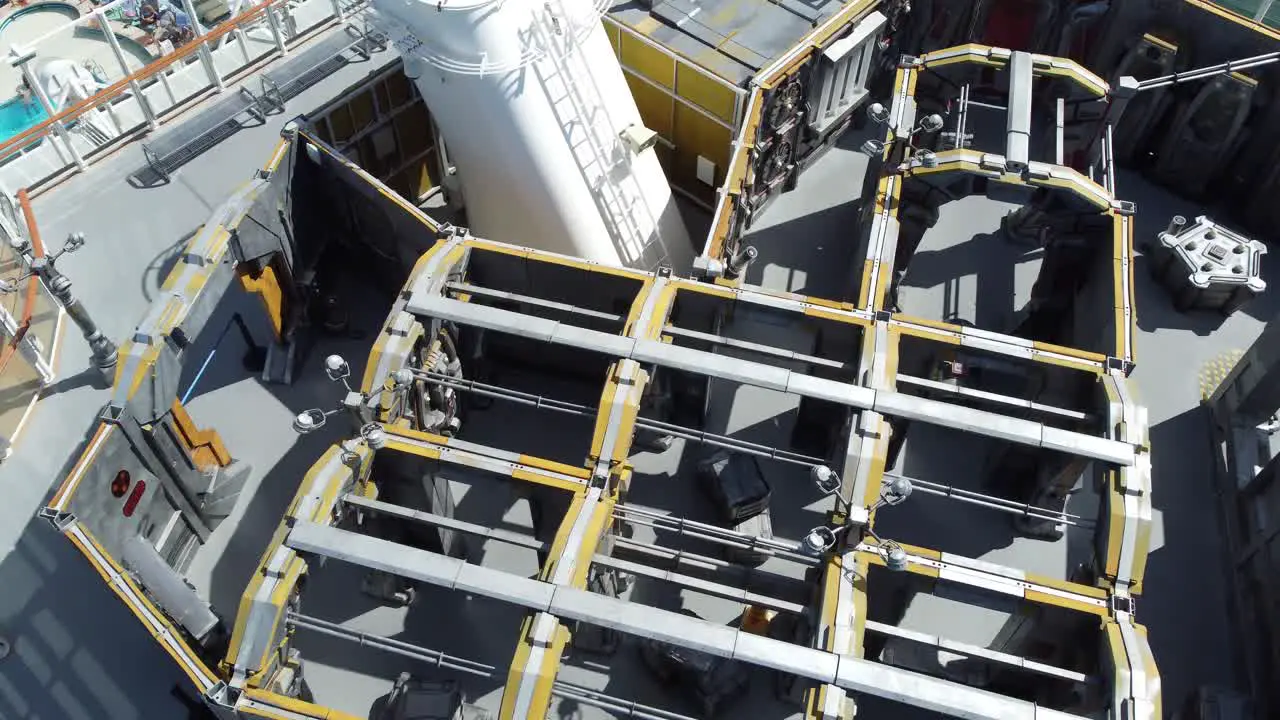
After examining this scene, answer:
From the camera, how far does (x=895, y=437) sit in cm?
1797

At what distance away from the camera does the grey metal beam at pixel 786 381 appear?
49.2 ft

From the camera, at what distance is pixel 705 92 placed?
2181cm

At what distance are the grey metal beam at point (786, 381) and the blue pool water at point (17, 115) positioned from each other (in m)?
28.4

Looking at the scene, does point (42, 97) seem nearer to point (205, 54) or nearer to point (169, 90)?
point (169, 90)

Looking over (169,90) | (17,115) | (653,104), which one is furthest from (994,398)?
(17,115)

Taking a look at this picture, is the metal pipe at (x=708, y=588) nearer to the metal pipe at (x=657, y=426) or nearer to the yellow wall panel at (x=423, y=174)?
the metal pipe at (x=657, y=426)

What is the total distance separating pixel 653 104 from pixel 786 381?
33.6ft

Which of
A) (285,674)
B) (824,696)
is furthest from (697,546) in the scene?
(285,674)

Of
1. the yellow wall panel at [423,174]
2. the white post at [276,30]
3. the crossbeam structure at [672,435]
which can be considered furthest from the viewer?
the yellow wall panel at [423,174]

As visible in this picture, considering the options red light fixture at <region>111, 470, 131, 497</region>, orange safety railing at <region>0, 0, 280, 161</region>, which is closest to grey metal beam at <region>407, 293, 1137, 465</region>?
red light fixture at <region>111, 470, 131, 497</region>

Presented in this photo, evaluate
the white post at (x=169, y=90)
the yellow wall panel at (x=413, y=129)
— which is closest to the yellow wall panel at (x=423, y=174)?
the yellow wall panel at (x=413, y=129)

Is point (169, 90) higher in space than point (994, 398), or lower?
higher

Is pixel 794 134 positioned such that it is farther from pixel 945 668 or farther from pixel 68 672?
pixel 68 672

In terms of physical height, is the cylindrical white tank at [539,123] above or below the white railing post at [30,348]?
above
